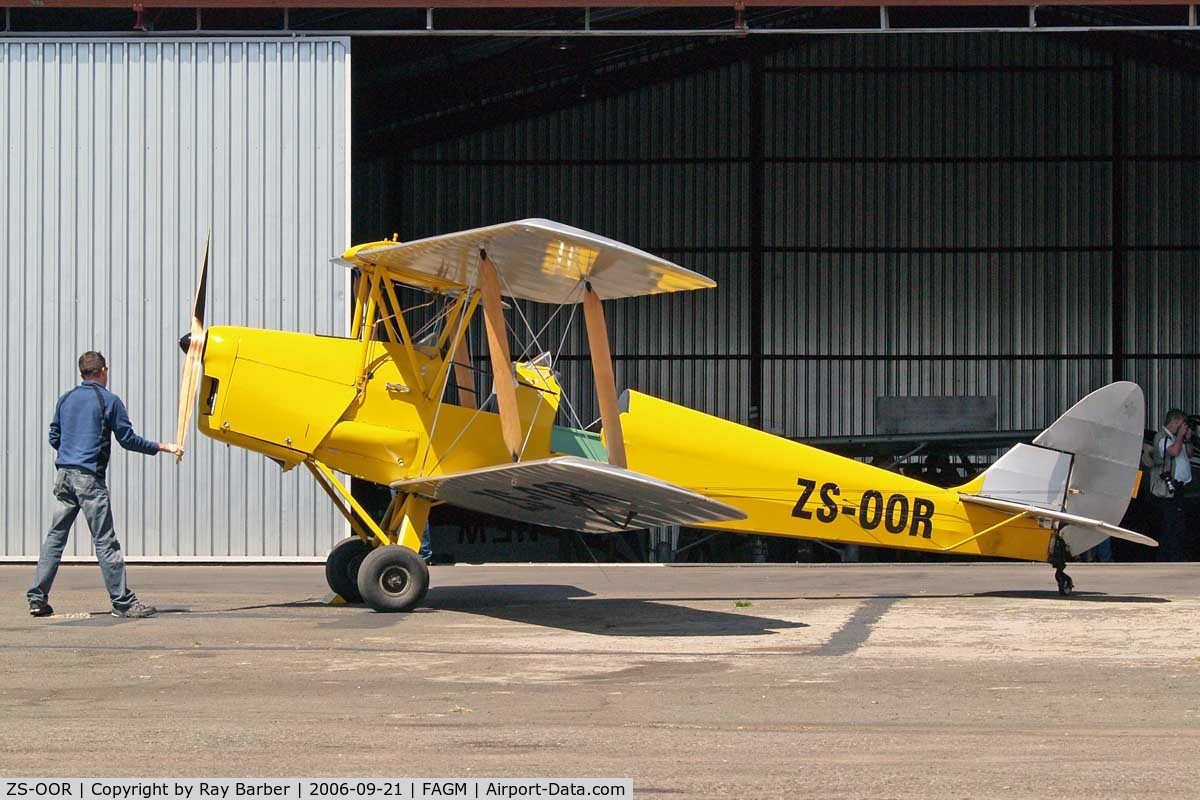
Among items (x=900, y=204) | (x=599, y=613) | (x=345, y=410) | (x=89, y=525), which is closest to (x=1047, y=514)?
(x=599, y=613)

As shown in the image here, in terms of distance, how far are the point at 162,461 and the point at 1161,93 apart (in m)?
22.1

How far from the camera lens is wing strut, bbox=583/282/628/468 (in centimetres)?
1005

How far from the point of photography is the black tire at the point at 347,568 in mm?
11172

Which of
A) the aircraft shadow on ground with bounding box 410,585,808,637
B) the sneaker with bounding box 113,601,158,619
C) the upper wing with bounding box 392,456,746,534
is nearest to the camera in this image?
the upper wing with bounding box 392,456,746,534

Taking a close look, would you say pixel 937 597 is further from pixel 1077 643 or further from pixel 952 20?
pixel 952 20

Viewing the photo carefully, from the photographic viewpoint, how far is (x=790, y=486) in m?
11.2

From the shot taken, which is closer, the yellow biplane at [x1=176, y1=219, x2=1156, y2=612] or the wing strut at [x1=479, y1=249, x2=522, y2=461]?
the wing strut at [x1=479, y1=249, x2=522, y2=461]

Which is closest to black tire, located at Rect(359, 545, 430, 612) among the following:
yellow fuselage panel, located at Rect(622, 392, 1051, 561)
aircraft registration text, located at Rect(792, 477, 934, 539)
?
yellow fuselage panel, located at Rect(622, 392, 1051, 561)

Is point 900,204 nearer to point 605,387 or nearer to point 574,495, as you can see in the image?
point 605,387

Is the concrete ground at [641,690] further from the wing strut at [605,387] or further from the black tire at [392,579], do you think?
the wing strut at [605,387]

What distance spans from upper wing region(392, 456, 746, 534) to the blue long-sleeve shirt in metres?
2.00

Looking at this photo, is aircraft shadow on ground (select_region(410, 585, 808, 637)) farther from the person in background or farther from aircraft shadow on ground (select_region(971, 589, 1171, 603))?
the person in background

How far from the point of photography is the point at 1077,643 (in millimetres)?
8930

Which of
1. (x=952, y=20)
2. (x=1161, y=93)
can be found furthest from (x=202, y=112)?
(x=1161, y=93)
